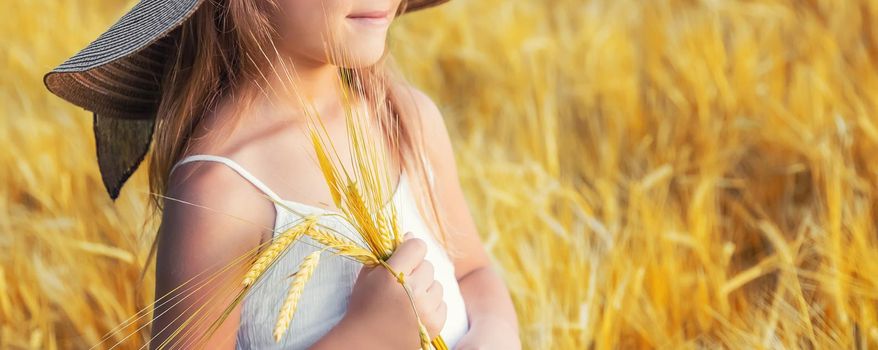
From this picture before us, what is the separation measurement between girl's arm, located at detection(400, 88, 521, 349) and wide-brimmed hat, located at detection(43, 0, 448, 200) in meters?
0.24

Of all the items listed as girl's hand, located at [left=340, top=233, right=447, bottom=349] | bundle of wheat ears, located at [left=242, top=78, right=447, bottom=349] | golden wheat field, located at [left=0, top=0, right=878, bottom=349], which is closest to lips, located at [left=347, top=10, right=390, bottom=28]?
bundle of wheat ears, located at [left=242, top=78, right=447, bottom=349]

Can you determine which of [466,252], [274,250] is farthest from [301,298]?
[466,252]

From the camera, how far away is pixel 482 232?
2309 mm

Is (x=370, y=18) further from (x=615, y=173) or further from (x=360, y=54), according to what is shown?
(x=615, y=173)

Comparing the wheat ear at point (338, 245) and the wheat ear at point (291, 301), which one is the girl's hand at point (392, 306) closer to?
the wheat ear at point (338, 245)

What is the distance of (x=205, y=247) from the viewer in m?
1.21

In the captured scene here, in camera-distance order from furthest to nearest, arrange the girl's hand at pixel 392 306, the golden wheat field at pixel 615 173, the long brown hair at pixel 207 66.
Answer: the golden wheat field at pixel 615 173
the long brown hair at pixel 207 66
the girl's hand at pixel 392 306

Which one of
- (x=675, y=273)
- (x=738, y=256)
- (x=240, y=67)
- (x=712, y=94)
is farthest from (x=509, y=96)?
(x=240, y=67)

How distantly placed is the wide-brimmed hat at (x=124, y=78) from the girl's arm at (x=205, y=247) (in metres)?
0.18

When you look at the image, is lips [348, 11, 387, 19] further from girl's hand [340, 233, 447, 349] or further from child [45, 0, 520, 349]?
girl's hand [340, 233, 447, 349]

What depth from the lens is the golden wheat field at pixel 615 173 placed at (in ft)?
6.28

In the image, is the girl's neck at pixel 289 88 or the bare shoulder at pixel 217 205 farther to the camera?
the girl's neck at pixel 289 88

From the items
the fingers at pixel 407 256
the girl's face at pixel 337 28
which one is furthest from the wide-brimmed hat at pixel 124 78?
the fingers at pixel 407 256

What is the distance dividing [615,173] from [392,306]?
146 cm
